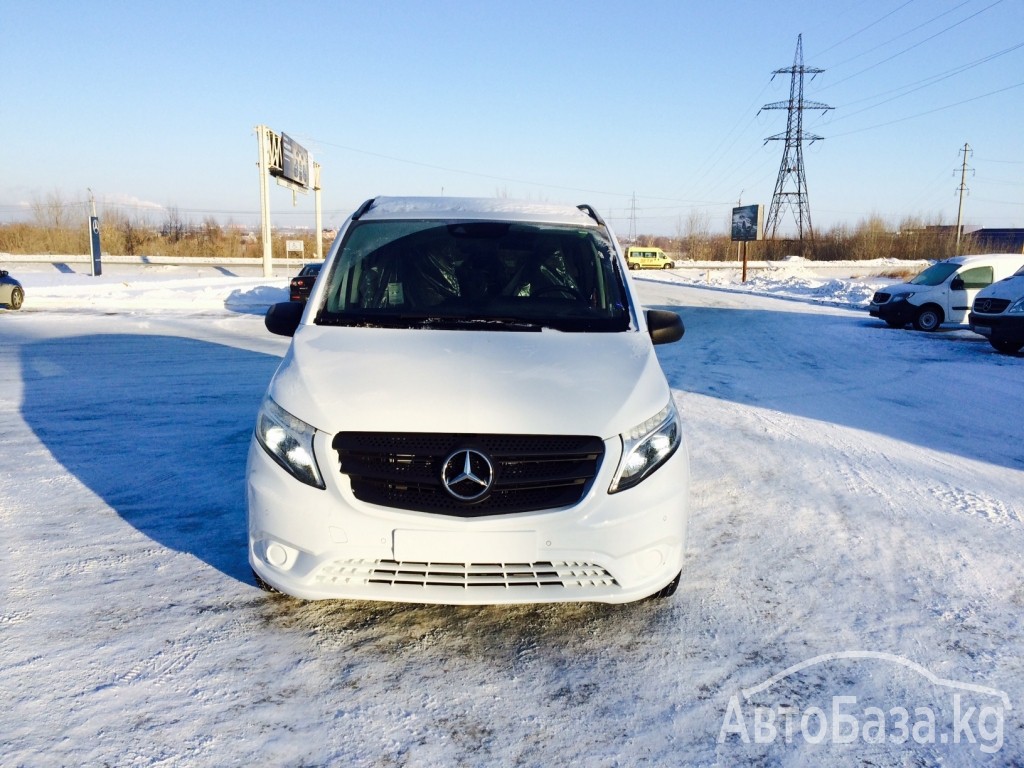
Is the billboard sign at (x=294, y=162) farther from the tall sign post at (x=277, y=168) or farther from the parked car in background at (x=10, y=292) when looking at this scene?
the parked car in background at (x=10, y=292)

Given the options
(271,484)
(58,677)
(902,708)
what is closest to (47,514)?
(58,677)

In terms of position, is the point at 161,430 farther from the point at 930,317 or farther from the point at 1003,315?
the point at 930,317

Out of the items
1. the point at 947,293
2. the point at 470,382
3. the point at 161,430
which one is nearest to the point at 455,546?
the point at 470,382

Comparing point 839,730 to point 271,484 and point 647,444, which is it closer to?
point 647,444

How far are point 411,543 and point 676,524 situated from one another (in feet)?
3.62

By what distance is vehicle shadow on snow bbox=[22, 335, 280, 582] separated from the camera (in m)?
4.45

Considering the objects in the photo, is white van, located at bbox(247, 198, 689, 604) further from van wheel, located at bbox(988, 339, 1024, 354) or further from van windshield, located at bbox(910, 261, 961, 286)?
van windshield, located at bbox(910, 261, 961, 286)

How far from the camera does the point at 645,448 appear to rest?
3094mm

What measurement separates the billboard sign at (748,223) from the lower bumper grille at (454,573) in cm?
3685

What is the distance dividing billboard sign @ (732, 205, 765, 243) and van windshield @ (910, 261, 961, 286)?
20.5m

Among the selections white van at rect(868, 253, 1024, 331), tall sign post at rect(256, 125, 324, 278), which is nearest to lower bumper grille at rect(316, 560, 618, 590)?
white van at rect(868, 253, 1024, 331)

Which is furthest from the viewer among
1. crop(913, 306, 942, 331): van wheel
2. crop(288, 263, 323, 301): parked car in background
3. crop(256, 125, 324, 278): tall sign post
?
crop(256, 125, 324, 278): tall sign post

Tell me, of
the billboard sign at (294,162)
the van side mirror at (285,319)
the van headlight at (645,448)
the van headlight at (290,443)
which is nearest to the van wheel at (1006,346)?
the van headlight at (645,448)

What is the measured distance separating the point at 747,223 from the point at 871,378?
1175 inches
